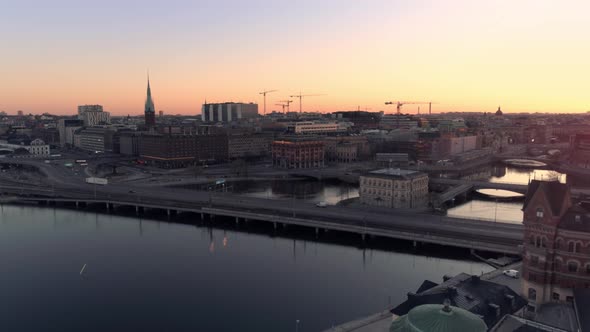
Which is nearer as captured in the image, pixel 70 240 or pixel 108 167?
pixel 70 240

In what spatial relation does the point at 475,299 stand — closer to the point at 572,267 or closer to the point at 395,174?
the point at 572,267

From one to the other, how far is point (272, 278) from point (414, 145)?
140 metres

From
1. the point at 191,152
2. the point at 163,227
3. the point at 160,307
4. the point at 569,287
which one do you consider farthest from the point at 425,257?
the point at 191,152

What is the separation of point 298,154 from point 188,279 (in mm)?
105963

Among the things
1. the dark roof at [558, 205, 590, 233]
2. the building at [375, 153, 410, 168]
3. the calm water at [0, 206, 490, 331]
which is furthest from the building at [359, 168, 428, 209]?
the building at [375, 153, 410, 168]

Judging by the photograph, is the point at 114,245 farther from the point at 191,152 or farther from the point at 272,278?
the point at 191,152

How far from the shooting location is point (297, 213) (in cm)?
8456

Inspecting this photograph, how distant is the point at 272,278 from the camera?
59.3m

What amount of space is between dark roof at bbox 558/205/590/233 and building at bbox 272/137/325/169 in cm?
12474

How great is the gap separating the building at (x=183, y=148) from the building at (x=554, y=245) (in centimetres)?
14213

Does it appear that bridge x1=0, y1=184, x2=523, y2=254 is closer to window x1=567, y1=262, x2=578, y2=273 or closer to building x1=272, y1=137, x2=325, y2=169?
window x1=567, y1=262, x2=578, y2=273

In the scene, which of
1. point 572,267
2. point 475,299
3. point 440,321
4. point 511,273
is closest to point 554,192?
point 572,267

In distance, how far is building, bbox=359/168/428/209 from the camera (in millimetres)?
90125

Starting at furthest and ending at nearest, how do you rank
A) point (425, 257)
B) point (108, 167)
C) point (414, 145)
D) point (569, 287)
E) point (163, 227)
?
point (414, 145)
point (108, 167)
point (163, 227)
point (425, 257)
point (569, 287)
